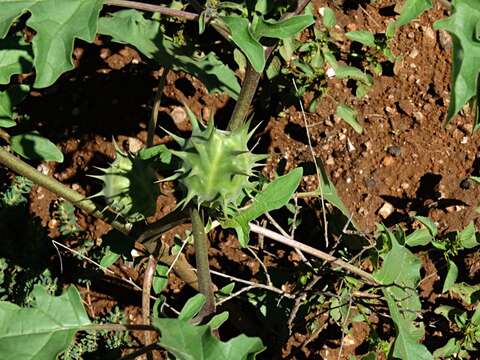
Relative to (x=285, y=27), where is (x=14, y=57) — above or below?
below

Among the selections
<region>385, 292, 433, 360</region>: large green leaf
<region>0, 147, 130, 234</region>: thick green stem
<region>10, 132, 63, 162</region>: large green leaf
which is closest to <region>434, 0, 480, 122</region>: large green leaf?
<region>385, 292, 433, 360</region>: large green leaf

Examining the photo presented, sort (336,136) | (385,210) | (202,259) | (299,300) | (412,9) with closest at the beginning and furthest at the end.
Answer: (412,9)
(202,259)
(299,300)
(385,210)
(336,136)

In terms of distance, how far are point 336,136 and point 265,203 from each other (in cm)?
123

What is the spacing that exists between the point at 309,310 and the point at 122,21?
1233 millimetres

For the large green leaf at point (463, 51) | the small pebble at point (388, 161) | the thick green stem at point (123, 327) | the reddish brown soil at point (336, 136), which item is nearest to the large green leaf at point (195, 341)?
the thick green stem at point (123, 327)

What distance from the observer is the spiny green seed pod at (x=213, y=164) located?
1623mm

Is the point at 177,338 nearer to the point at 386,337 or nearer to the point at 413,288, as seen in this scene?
the point at 413,288

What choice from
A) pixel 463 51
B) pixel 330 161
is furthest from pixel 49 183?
pixel 330 161

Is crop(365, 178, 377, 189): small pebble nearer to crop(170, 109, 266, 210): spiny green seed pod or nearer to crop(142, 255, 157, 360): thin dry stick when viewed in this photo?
crop(142, 255, 157, 360): thin dry stick

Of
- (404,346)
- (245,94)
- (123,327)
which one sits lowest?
(404,346)

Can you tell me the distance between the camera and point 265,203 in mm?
1860

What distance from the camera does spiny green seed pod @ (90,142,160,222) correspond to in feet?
6.28

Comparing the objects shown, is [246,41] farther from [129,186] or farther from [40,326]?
[40,326]

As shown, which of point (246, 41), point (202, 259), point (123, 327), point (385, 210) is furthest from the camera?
point (385, 210)
